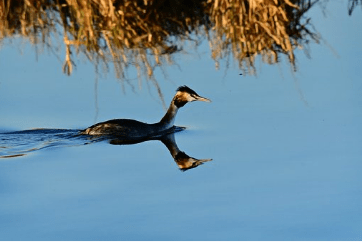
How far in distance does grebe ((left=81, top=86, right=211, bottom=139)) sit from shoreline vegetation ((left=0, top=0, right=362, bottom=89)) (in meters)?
0.49

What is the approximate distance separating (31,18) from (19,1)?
37 cm

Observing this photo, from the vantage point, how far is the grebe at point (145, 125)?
1030 centimetres

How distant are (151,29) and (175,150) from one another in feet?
9.01

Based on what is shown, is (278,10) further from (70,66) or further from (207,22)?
(70,66)

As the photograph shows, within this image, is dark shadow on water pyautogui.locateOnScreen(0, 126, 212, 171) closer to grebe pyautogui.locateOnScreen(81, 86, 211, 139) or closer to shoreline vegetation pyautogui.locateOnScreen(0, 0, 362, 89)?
grebe pyautogui.locateOnScreen(81, 86, 211, 139)

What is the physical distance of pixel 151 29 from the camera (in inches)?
487

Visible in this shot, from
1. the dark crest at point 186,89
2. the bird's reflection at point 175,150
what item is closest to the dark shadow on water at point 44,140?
the bird's reflection at point 175,150

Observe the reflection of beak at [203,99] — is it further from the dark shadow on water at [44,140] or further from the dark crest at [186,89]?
the dark shadow on water at [44,140]

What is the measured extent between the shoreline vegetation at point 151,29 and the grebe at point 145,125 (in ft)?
1.59

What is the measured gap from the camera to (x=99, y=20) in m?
12.2

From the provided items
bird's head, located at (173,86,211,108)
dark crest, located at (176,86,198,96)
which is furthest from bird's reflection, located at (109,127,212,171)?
dark crest, located at (176,86,198,96)

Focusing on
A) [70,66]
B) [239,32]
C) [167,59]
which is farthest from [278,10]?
[70,66]

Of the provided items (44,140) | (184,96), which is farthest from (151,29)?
(44,140)

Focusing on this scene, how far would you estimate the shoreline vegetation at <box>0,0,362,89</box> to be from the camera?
38.6 ft
